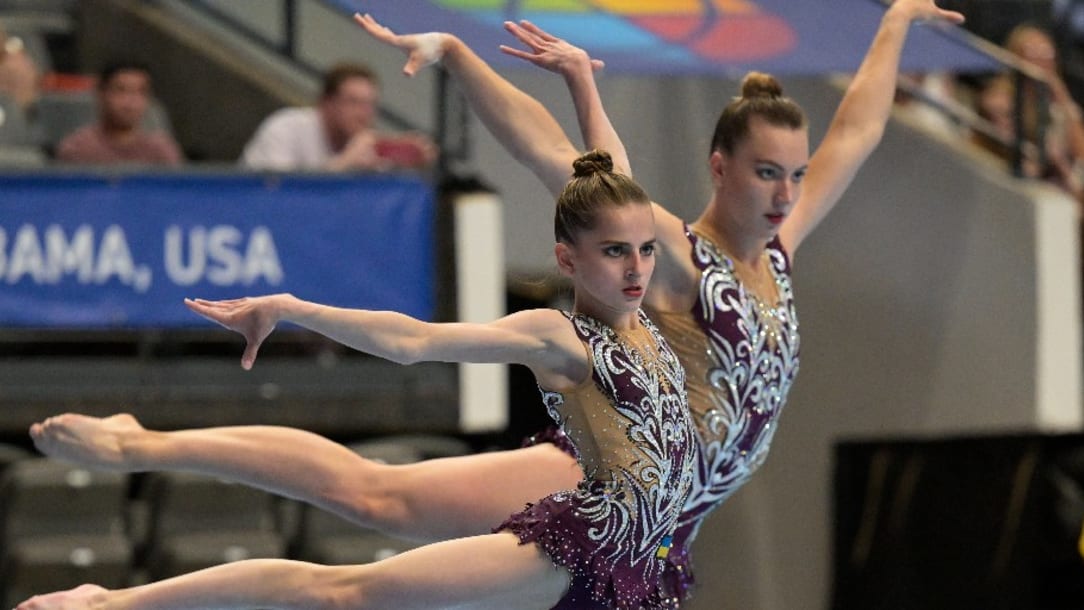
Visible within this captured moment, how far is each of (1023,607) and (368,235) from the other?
11.4 ft

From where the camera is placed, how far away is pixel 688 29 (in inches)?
264

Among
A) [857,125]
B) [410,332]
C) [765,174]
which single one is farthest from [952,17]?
[410,332]

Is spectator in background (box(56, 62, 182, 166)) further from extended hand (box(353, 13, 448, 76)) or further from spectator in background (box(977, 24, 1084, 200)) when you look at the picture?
spectator in background (box(977, 24, 1084, 200))

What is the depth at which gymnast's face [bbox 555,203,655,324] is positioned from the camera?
4234 mm

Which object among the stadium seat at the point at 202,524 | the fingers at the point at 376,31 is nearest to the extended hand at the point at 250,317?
the fingers at the point at 376,31

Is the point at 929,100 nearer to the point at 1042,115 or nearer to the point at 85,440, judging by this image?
the point at 1042,115

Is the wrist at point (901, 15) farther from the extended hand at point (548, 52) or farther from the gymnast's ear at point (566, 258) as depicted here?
the gymnast's ear at point (566, 258)

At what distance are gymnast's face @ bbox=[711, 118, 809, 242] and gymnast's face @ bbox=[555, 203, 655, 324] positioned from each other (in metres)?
0.61

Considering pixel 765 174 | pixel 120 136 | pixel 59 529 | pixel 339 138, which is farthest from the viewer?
pixel 339 138

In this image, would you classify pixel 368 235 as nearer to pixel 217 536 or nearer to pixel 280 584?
pixel 217 536

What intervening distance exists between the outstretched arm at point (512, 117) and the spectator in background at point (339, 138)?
2.93 metres

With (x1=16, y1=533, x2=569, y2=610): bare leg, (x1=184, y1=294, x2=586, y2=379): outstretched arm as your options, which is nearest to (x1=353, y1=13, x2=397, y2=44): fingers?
(x1=184, y1=294, x2=586, y2=379): outstretched arm

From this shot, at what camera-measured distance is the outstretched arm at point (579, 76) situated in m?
4.81

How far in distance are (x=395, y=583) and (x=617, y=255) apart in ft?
2.95
